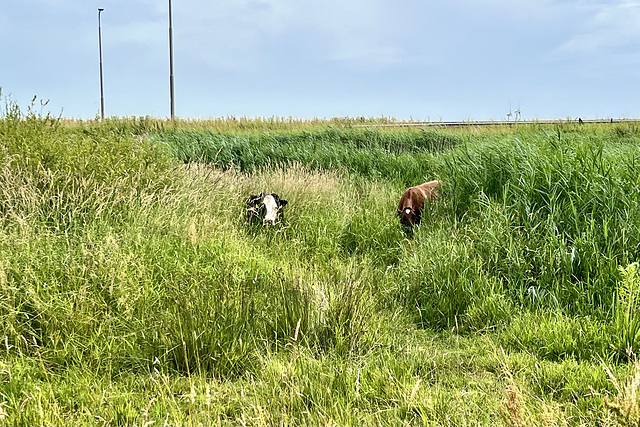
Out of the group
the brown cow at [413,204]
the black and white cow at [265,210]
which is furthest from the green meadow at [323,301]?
the brown cow at [413,204]

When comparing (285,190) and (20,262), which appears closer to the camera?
(20,262)

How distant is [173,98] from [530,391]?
2330cm

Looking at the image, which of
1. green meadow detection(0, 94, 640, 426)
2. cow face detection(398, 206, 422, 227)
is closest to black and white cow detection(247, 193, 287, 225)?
green meadow detection(0, 94, 640, 426)

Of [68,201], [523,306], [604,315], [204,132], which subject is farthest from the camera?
[204,132]

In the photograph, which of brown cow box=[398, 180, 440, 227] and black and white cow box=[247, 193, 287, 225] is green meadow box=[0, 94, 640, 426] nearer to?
black and white cow box=[247, 193, 287, 225]

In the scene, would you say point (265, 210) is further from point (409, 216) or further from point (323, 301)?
point (323, 301)

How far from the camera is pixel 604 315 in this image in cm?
436

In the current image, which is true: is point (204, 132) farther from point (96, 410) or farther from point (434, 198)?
point (96, 410)

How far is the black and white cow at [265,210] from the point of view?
7.64 meters

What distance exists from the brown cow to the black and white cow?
1.85 metres

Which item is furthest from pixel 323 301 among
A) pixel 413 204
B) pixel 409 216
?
pixel 413 204

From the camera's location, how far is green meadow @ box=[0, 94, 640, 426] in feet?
10.0

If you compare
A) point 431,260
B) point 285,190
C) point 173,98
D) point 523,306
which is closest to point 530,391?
point 523,306

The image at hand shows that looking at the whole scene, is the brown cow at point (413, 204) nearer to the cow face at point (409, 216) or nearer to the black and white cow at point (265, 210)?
the cow face at point (409, 216)
